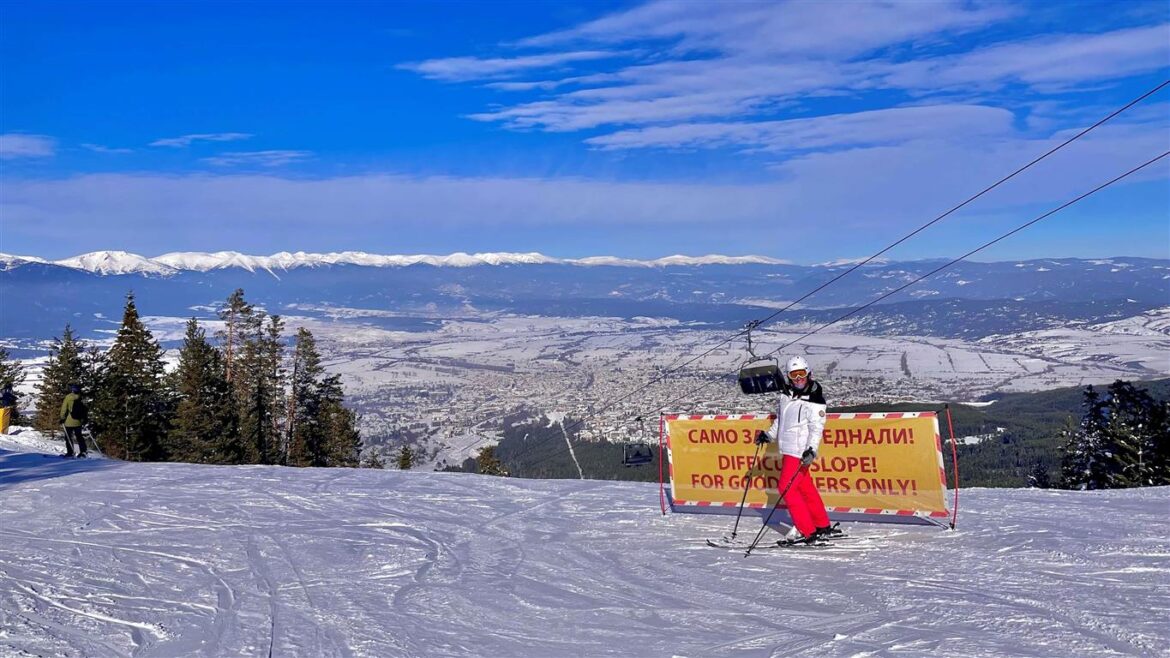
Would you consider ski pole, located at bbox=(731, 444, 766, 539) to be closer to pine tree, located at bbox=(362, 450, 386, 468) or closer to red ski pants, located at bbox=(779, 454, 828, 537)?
red ski pants, located at bbox=(779, 454, 828, 537)

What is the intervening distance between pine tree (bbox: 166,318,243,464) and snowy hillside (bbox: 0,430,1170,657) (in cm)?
2455

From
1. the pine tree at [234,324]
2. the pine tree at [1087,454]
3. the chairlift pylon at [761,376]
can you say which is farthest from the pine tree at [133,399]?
the pine tree at [1087,454]

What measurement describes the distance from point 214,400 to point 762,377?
3235cm

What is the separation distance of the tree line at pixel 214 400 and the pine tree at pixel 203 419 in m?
0.04

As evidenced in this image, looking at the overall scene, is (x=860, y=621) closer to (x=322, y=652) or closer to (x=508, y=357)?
(x=322, y=652)

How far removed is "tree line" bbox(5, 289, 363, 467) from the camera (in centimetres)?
3656

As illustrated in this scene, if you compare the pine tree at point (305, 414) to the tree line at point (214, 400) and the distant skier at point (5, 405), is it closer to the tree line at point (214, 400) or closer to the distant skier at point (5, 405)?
the tree line at point (214, 400)

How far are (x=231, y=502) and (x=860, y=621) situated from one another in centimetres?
957

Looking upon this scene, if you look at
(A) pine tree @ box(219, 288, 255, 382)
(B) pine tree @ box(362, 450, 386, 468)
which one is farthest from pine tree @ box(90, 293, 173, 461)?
(B) pine tree @ box(362, 450, 386, 468)

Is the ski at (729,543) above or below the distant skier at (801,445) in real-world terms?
below

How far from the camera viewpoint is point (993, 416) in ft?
220

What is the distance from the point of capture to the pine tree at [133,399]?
123ft

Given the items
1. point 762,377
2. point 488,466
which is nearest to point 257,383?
point 488,466

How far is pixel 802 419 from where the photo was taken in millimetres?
8977
